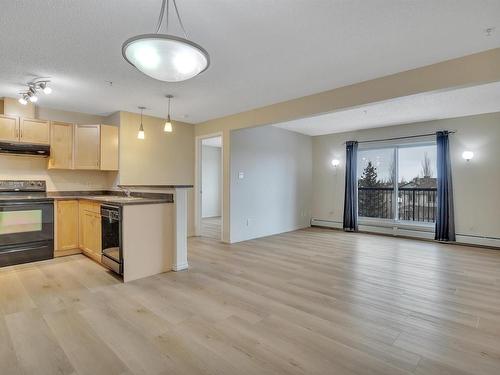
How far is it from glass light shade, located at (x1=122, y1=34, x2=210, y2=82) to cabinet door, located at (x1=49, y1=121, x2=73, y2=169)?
3.82 m

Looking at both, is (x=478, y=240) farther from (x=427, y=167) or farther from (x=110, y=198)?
(x=110, y=198)

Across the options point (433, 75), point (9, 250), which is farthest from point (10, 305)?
point (433, 75)

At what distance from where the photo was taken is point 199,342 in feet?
6.95

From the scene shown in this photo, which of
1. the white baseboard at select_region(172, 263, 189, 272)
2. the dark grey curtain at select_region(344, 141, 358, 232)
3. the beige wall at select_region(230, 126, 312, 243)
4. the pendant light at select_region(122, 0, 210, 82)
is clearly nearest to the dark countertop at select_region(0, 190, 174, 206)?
the white baseboard at select_region(172, 263, 189, 272)

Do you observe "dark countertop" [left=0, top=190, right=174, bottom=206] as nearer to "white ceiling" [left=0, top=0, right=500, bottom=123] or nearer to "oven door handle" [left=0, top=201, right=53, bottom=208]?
"oven door handle" [left=0, top=201, right=53, bottom=208]

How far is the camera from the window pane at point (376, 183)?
682 cm

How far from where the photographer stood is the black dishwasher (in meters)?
3.49

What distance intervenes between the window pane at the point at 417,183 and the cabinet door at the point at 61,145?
6.89 metres

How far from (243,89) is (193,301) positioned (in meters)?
2.85

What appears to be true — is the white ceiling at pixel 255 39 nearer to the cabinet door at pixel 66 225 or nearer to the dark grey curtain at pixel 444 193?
the cabinet door at pixel 66 225

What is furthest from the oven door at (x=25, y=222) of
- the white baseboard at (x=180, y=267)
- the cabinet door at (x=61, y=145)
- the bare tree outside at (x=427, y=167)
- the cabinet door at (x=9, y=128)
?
the bare tree outside at (x=427, y=167)

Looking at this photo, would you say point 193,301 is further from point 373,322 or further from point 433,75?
point 433,75

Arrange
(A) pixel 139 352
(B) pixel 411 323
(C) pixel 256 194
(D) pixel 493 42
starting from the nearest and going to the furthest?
(A) pixel 139 352, (B) pixel 411 323, (D) pixel 493 42, (C) pixel 256 194

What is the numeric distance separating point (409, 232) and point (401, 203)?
2.39 ft
